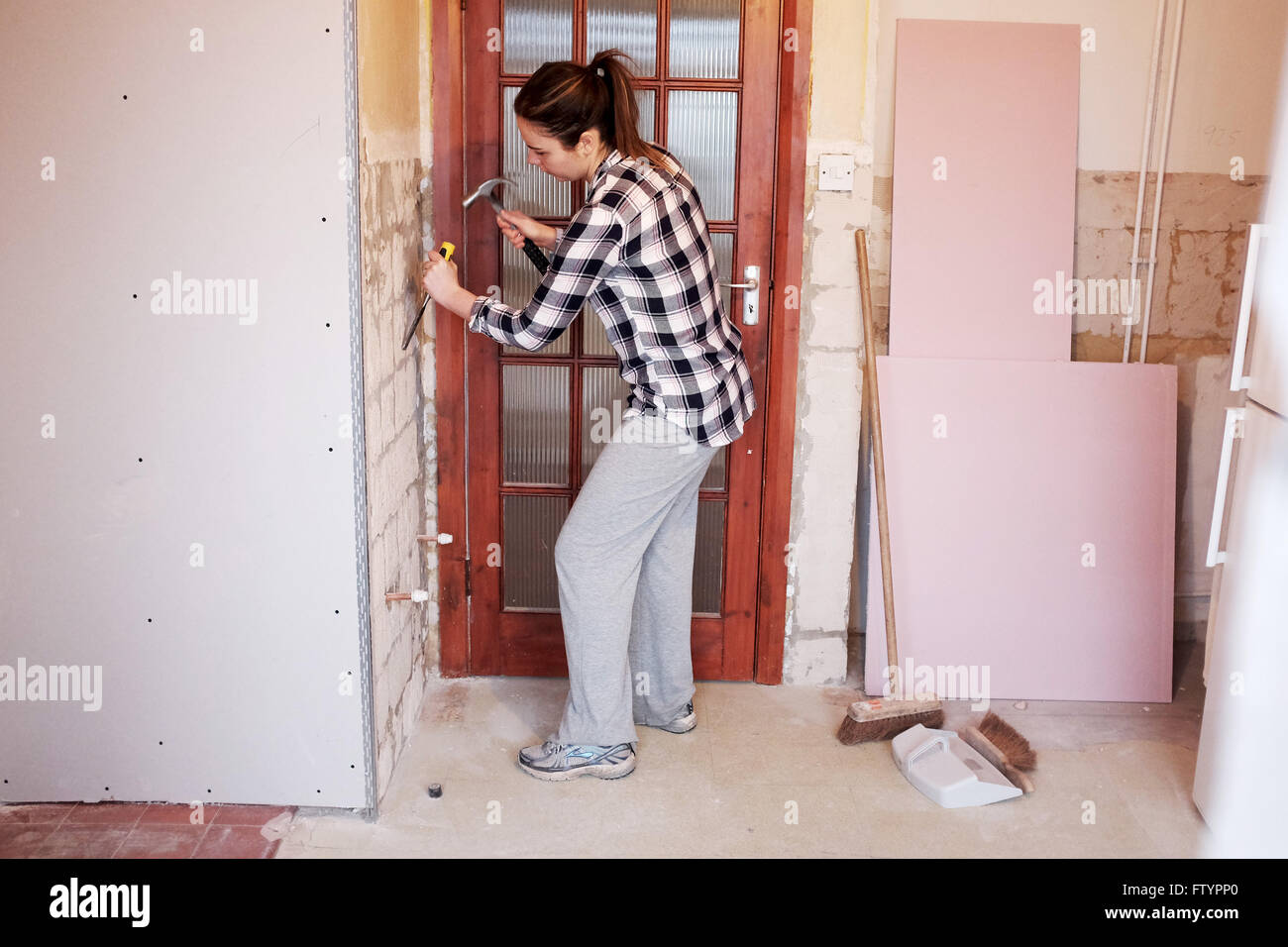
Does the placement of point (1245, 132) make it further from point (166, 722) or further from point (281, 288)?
point (166, 722)

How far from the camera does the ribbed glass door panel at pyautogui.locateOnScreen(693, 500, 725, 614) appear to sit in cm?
331

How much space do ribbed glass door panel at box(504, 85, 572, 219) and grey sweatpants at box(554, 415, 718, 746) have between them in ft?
2.23

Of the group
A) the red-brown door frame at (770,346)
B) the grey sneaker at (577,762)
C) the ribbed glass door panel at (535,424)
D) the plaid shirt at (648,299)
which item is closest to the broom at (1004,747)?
the red-brown door frame at (770,346)

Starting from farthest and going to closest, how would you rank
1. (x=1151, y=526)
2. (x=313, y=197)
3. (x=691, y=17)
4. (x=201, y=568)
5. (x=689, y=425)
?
(x=1151, y=526), (x=691, y=17), (x=689, y=425), (x=201, y=568), (x=313, y=197)

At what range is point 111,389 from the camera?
2.45 meters

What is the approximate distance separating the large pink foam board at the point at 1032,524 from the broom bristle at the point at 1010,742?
10.4 inches

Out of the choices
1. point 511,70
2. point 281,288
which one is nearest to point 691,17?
point 511,70

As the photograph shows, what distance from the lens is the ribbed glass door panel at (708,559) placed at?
10.9 ft

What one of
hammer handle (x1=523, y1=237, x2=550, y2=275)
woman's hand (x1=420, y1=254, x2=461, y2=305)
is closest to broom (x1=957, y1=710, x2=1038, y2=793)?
hammer handle (x1=523, y1=237, x2=550, y2=275)

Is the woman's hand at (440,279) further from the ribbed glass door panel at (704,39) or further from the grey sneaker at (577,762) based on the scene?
the grey sneaker at (577,762)

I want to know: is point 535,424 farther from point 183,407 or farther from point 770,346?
point 183,407

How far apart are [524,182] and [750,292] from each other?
0.65m

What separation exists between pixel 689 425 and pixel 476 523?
82 centimetres

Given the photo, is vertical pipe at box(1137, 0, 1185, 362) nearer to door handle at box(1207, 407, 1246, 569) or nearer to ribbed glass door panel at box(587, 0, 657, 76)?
door handle at box(1207, 407, 1246, 569)
